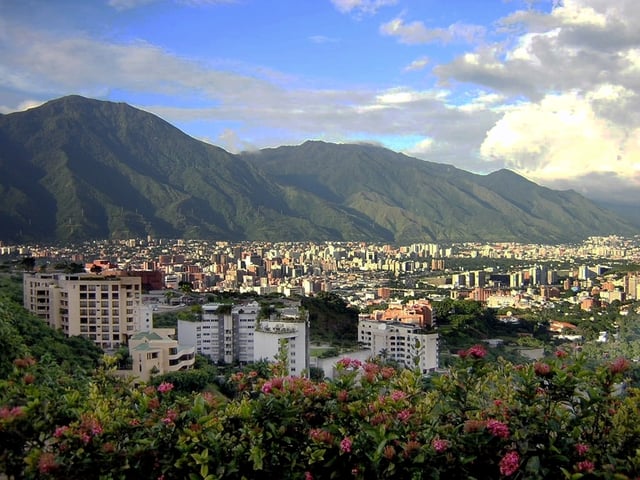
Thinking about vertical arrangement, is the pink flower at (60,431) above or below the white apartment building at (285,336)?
above

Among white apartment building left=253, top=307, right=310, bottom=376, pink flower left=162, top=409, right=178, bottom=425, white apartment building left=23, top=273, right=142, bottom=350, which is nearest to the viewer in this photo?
pink flower left=162, top=409, right=178, bottom=425

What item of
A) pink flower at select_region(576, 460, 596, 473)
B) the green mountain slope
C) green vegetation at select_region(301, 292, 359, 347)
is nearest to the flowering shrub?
pink flower at select_region(576, 460, 596, 473)

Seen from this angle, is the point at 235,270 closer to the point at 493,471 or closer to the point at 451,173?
the point at 493,471

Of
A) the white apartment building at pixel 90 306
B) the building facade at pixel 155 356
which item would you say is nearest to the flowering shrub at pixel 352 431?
the building facade at pixel 155 356

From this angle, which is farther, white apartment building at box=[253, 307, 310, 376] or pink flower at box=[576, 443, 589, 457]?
white apartment building at box=[253, 307, 310, 376]

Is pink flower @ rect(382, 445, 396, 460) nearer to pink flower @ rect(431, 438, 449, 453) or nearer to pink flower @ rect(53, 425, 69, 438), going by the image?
pink flower @ rect(431, 438, 449, 453)

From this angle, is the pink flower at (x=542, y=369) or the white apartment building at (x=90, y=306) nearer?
the pink flower at (x=542, y=369)

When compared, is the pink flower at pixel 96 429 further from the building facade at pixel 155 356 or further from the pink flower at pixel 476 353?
the building facade at pixel 155 356

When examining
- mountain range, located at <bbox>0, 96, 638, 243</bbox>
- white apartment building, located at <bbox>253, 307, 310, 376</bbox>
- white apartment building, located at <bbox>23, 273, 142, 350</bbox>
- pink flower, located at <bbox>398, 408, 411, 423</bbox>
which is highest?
mountain range, located at <bbox>0, 96, 638, 243</bbox>

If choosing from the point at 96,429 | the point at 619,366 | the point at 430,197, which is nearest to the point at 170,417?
the point at 96,429
